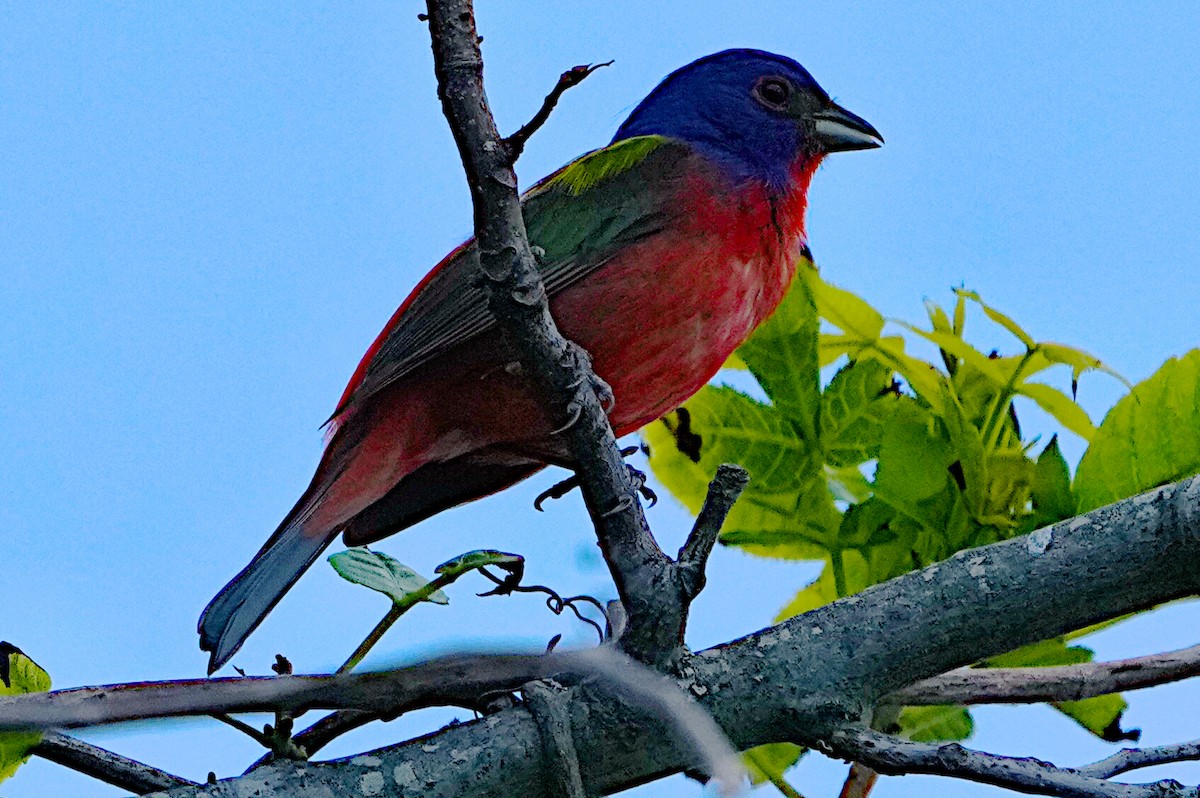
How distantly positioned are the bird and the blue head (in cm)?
9

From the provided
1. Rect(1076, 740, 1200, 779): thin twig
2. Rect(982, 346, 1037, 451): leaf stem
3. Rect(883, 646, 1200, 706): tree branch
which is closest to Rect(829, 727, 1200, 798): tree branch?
Rect(1076, 740, 1200, 779): thin twig

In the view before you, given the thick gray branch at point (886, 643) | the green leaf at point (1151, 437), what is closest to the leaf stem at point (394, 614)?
the thick gray branch at point (886, 643)

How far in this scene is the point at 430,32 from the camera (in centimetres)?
139

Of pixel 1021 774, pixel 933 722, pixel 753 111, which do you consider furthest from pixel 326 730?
pixel 753 111

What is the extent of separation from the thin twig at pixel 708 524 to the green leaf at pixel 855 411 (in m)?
0.43

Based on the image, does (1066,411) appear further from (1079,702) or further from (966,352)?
(1079,702)

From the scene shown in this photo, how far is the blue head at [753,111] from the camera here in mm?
2441

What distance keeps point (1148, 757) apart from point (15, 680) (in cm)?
137

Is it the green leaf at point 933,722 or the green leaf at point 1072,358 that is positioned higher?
the green leaf at point 1072,358

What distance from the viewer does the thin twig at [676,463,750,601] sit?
1555 mm

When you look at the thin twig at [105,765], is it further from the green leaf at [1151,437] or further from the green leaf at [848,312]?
the green leaf at [1151,437]

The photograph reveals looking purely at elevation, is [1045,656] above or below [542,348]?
below

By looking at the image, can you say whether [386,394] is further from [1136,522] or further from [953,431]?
[1136,522]

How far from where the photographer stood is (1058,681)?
176 centimetres
